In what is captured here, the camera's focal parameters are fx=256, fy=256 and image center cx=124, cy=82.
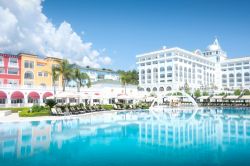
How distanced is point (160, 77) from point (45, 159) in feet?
286

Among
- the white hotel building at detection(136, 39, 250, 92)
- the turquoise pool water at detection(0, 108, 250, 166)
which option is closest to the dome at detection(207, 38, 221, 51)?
the white hotel building at detection(136, 39, 250, 92)

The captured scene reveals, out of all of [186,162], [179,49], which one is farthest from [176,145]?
[179,49]

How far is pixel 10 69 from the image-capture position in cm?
5119

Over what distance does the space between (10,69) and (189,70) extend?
69022mm

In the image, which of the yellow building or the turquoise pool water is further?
the yellow building

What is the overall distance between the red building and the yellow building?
3.13ft

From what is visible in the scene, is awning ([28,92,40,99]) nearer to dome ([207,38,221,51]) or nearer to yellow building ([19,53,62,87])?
yellow building ([19,53,62,87])

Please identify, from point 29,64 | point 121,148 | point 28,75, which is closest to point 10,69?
point 28,75

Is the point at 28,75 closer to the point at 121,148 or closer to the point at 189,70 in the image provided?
the point at 121,148

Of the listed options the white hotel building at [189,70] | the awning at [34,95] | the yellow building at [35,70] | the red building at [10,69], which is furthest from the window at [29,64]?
the white hotel building at [189,70]

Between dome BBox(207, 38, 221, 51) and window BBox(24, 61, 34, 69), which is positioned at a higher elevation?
dome BBox(207, 38, 221, 51)

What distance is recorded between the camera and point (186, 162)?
12.0m

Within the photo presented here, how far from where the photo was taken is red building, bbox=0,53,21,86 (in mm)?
49844

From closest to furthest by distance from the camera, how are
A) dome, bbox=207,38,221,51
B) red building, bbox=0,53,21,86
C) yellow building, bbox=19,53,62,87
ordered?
red building, bbox=0,53,21,86, yellow building, bbox=19,53,62,87, dome, bbox=207,38,221,51
